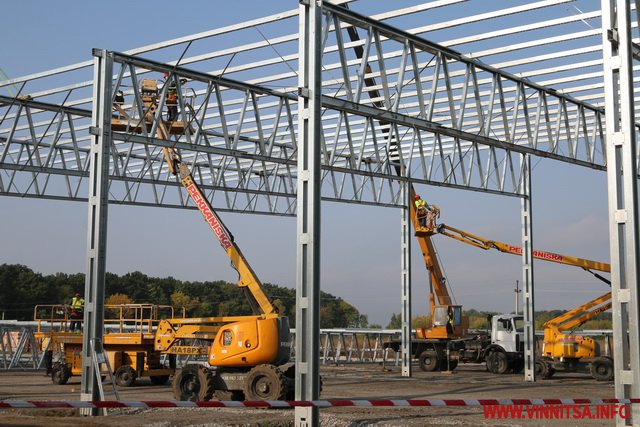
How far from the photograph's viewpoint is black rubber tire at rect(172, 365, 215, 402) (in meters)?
21.5

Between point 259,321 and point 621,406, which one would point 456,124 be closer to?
point 259,321

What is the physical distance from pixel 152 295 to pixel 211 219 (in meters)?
54.1

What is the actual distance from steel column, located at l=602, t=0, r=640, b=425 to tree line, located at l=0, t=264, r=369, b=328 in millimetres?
54756

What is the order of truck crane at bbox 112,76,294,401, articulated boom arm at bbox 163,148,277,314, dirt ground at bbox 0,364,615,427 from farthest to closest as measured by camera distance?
articulated boom arm at bbox 163,148,277,314, truck crane at bbox 112,76,294,401, dirt ground at bbox 0,364,615,427

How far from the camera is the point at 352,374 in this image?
33969 mm

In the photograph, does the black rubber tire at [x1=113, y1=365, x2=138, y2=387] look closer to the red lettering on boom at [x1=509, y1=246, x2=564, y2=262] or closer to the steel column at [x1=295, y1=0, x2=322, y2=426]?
the steel column at [x1=295, y1=0, x2=322, y2=426]

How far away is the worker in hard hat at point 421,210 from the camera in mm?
34094

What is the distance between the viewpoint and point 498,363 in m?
34.6

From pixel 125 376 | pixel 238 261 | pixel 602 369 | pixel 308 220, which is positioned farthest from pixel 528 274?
pixel 308 220

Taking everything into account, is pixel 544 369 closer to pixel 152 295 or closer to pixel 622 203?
pixel 622 203

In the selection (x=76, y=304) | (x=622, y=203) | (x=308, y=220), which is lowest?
(x=76, y=304)

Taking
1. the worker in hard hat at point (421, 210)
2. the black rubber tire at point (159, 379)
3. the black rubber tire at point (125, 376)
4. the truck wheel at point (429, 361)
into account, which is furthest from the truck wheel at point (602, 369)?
the black rubber tire at point (125, 376)

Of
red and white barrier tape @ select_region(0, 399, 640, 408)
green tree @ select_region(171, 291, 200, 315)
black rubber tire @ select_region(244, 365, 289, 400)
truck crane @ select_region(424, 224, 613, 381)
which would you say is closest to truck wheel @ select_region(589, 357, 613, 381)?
truck crane @ select_region(424, 224, 613, 381)

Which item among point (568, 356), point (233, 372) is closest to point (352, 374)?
point (568, 356)
